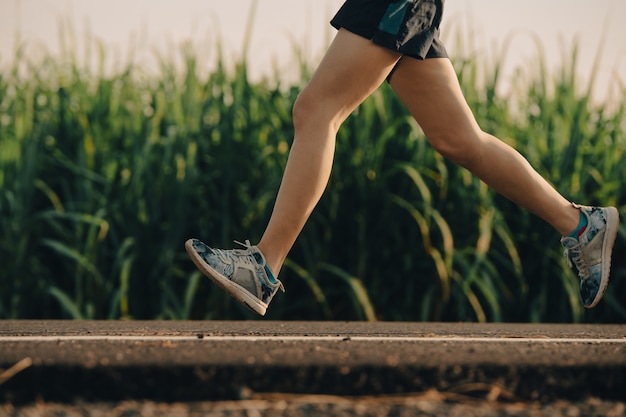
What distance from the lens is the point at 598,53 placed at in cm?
500

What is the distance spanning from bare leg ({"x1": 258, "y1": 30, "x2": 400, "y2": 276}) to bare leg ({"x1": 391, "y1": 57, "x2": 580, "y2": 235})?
175mm

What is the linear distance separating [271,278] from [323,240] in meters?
1.42

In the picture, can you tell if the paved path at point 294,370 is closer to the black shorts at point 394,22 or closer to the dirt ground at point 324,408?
the dirt ground at point 324,408

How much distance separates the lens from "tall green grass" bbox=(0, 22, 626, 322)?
164 inches

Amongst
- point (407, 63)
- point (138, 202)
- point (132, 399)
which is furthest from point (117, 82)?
point (132, 399)

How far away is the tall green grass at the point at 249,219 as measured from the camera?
4176 millimetres

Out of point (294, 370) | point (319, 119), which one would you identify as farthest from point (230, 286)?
point (294, 370)

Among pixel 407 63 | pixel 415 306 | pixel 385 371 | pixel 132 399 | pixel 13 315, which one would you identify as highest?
pixel 407 63

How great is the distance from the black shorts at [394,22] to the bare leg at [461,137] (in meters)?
0.15

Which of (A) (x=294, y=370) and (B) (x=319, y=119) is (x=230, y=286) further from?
(A) (x=294, y=370)

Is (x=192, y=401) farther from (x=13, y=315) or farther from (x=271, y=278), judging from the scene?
(x=13, y=315)

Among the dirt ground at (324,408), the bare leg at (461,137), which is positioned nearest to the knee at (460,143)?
the bare leg at (461,137)

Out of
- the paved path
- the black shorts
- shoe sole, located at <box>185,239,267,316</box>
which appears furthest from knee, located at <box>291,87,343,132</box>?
the paved path

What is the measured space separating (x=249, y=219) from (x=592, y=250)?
66.3 inches
